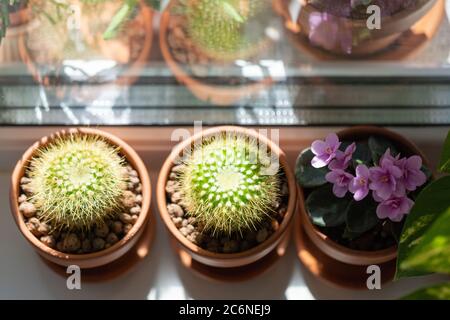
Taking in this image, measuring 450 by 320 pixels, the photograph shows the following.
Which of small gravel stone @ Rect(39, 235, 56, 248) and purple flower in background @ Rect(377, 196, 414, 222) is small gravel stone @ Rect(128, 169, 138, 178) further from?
purple flower in background @ Rect(377, 196, 414, 222)

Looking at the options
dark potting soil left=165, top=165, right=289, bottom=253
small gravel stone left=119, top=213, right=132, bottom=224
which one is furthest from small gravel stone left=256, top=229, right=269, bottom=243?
small gravel stone left=119, top=213, right=132, bottom=224

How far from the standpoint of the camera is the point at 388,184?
3.20ft

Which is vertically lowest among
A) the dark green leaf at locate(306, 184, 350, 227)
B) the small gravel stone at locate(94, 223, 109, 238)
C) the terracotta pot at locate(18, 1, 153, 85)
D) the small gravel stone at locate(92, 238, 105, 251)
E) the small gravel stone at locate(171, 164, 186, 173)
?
the small gravel stone at locate(92, 238, 105, 251)

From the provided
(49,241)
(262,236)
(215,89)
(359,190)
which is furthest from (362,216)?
(49,241)

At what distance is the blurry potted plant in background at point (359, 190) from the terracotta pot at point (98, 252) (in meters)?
0.26

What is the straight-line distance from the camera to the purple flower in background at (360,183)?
38.6 inches

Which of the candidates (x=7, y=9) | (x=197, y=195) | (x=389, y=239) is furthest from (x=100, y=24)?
(x=389, y=239)

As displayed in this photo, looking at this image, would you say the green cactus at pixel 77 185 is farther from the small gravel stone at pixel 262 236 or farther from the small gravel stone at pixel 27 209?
the small gravel stone at pixel 262 236

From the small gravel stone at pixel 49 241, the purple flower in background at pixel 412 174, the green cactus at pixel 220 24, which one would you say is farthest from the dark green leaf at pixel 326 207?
the small gravel stone at pixel 49 241

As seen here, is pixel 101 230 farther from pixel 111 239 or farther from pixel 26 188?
pixel 26 188

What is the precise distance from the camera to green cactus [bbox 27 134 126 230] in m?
0.97

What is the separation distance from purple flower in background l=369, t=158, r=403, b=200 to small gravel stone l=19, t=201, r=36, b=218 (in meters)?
0.54

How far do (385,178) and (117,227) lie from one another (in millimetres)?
436
